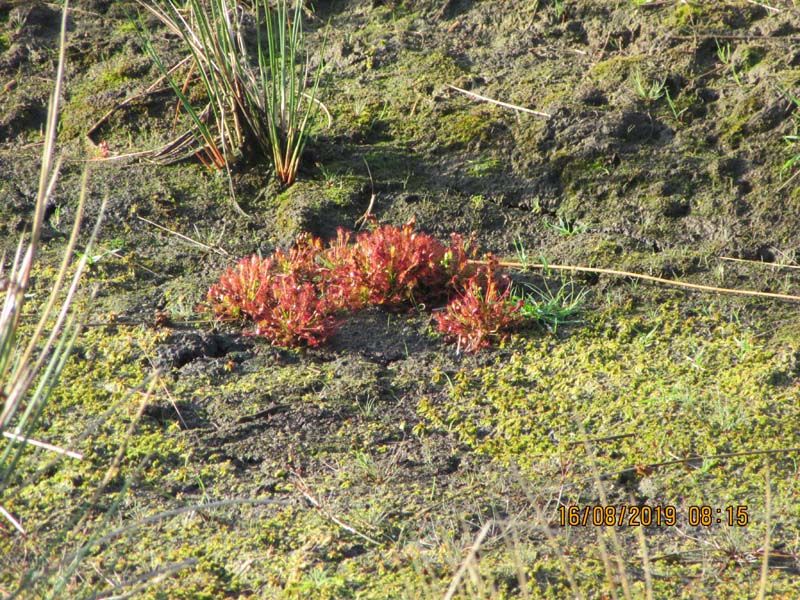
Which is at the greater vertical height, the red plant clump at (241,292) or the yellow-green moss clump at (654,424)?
the red plant clump at (241,292)

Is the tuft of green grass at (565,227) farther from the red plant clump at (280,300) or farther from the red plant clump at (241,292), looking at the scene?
the red plant clump at (241,292)

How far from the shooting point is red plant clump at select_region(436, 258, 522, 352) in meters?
4.33

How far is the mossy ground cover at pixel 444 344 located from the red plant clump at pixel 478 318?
0.29 feet

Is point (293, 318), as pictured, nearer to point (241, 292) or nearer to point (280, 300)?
point (280, 300)

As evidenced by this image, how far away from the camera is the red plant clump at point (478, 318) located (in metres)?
4.33

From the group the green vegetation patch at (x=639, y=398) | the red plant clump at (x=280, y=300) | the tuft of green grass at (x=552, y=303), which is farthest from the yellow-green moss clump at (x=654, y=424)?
the red plant clump at (x=280, y=300)

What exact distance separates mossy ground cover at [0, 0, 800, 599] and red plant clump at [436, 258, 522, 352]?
9 cm

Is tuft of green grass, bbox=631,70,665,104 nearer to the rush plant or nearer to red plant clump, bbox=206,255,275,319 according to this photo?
the rush plant

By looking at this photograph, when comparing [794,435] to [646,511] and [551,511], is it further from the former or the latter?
[551,511]

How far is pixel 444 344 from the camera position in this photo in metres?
4.39

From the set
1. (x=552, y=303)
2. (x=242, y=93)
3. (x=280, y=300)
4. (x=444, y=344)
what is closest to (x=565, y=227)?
(x=552, y=303)

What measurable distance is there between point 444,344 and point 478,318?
216 mm

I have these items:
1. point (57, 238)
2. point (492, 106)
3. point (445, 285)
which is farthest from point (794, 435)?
point (57, 238)

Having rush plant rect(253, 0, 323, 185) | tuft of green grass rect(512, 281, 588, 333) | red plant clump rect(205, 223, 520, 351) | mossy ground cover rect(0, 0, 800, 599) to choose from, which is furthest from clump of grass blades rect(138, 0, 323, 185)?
tuft of green grass rect(512, 281, 588, 333)
